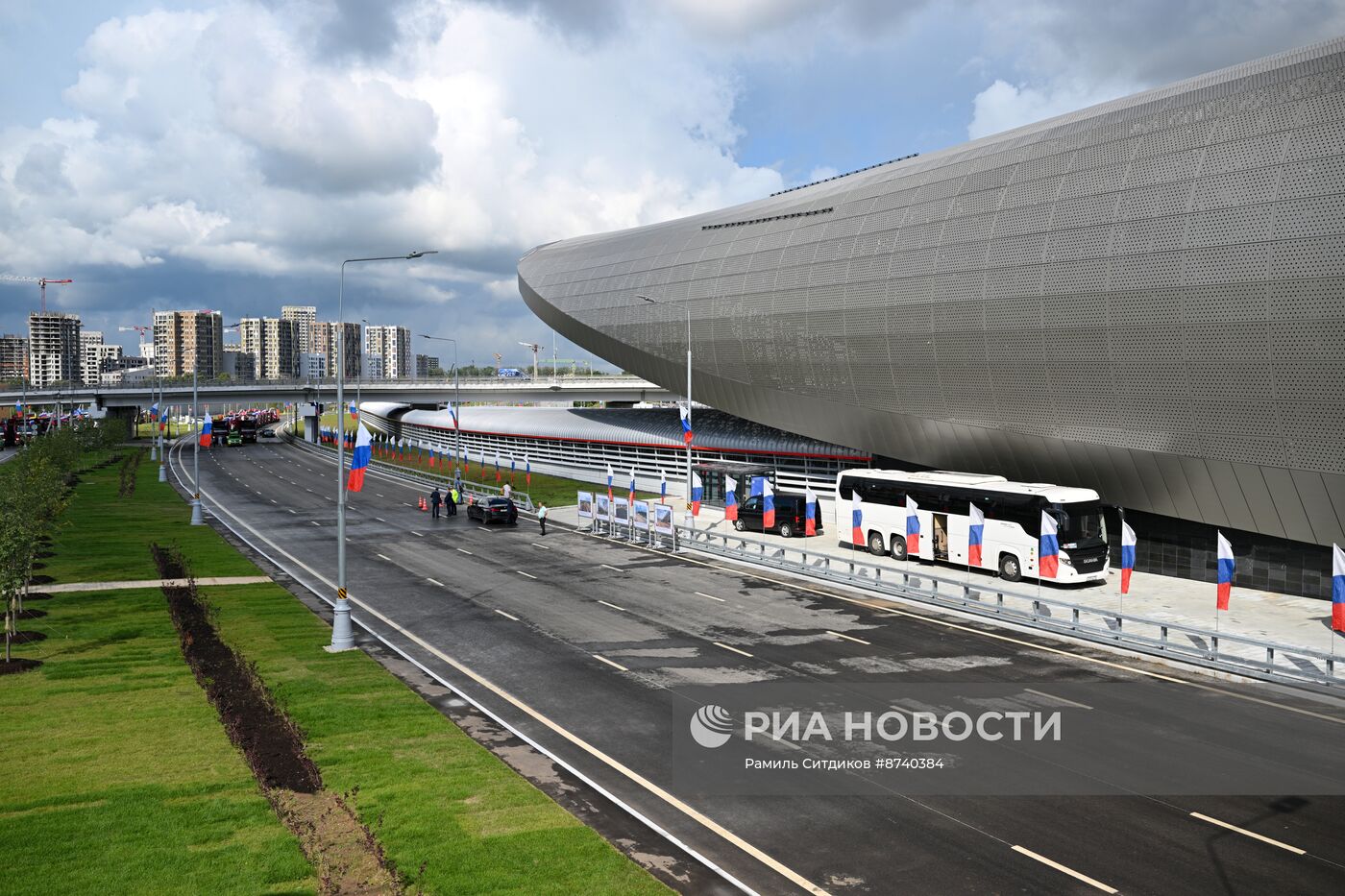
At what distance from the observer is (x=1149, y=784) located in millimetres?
14680

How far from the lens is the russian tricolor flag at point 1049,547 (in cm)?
2905

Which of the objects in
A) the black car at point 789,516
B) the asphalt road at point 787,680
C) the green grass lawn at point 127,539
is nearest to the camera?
the asphalt road at point 787,680

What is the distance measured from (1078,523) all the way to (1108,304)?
723 centimetres

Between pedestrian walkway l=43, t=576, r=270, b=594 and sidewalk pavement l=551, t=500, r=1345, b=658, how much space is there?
2184 centimetres

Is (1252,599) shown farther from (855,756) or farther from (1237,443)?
(855,756)

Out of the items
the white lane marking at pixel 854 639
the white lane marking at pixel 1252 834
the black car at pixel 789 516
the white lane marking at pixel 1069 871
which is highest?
the black car at pixel 789 516

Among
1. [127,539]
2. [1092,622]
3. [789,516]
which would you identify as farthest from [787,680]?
[127,539]

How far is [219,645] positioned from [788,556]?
2184 cm

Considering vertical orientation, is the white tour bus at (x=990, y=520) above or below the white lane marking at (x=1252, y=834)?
above

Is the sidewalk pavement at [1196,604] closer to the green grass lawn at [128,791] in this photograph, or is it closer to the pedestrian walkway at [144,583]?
the green grass lawn at [128,791]

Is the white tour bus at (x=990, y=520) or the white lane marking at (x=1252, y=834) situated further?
the white tour bus at (x=990, y=520)

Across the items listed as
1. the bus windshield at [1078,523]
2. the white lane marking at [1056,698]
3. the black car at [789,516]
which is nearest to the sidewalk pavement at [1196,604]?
the bus windshield at [1078,523]

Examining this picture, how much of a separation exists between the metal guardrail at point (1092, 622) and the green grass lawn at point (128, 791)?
18658 mm

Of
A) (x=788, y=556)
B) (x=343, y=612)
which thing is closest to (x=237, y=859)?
(x=343, y=612)
